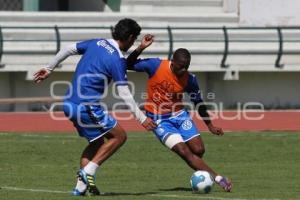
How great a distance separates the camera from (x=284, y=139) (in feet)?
70.3

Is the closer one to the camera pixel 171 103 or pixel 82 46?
pixel 82 46

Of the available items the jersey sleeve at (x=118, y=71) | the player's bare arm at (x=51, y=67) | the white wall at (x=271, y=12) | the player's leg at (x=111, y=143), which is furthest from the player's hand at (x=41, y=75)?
the white wall at (x=271, y=12)

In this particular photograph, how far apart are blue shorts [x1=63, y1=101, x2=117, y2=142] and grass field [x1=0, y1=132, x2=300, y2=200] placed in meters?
0.73

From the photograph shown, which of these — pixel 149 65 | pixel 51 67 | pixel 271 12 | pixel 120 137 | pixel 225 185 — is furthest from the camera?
pixel 271 12

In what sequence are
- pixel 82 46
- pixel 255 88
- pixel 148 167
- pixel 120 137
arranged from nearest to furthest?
pixel 120 137 < pixel 82 46 < pixel 148 167 < pixel 255 88

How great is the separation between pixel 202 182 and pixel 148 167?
3.79 meters

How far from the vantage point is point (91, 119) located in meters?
12.6

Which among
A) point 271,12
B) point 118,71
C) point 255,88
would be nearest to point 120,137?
point 118,71

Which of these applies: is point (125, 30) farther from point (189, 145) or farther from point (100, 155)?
point (189, 145)

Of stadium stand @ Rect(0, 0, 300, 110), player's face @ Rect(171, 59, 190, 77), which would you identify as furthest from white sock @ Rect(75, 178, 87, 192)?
stadium stand @ Rect(0, 0, 300, 110)

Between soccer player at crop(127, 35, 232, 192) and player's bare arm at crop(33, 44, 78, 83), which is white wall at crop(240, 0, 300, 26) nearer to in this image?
soccer player at crop(127, 35, 232, 192)

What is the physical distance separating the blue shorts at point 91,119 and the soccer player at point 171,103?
1.24 meters

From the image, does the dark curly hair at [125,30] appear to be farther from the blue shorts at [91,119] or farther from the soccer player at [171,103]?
the soccer player at [171,103]

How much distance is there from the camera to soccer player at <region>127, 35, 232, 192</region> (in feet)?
45.2
